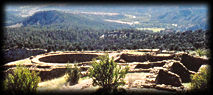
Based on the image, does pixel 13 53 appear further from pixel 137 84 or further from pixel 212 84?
pixel 212 84

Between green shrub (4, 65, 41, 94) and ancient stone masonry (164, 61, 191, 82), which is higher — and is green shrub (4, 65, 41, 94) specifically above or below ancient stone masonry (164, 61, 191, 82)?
above

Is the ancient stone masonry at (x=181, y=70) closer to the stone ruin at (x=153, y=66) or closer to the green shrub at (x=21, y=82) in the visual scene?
the stone ruin at (x=153, y=66)

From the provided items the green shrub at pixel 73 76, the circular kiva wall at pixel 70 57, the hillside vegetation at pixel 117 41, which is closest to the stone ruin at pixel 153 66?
the circular kiva wall at pixel 70 57

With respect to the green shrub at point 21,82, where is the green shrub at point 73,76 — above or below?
below

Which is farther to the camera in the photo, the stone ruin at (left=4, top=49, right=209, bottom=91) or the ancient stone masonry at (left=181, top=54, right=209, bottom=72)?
the ancient stone masonry at (left=181, top=54, right=209, bottom=72)

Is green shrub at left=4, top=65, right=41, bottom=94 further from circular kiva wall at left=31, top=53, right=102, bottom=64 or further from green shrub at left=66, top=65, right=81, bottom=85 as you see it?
circular kiva wall at left=31, top=53, right=102, bottom=64

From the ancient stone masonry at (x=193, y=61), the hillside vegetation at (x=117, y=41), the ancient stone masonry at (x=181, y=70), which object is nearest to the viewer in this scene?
the ancient stone masonry at (x=181, y=70)

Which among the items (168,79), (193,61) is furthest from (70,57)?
(168,79)

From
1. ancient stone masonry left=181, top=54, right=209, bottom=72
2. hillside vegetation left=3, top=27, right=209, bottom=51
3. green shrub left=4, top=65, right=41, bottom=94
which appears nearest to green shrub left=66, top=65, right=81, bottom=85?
green shrub left=4, top=65, right=41, bottom=94

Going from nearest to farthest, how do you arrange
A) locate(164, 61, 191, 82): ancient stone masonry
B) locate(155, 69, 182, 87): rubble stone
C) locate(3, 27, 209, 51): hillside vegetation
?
locate(155, 69, 182, 87): rubble stone < locate(164, 61, 191, 82): ancient stone masonry < locate(3, 27, 209, 51): hillside vegetation

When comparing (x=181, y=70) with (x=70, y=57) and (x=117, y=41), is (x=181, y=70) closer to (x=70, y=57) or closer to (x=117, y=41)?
(x=70, y=57)
